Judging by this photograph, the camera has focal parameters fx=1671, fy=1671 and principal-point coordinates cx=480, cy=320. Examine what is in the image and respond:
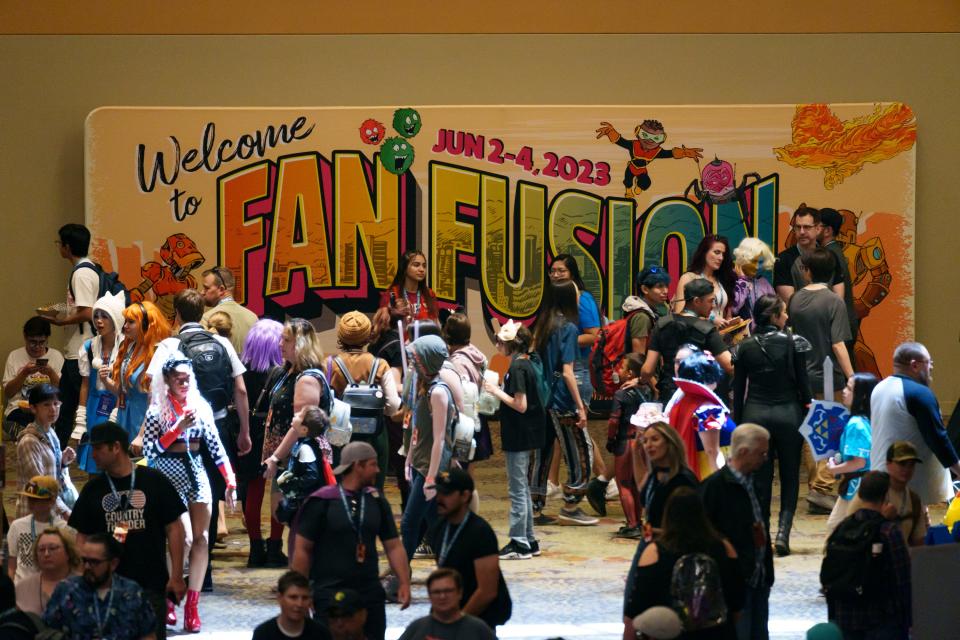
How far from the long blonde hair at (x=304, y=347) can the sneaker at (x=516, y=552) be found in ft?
6.42

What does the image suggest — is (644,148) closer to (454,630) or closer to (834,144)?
(834,144)

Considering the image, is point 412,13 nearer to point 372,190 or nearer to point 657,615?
point 372,190

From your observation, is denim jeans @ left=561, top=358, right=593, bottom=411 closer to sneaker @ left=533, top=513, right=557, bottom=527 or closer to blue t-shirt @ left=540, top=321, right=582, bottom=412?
blue t-shirt @ left=540, top=321, right=582, bottom=412

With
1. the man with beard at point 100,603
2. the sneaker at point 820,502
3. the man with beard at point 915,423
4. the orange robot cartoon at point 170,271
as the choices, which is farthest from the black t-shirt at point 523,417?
the orange robot cartoon at point 170,271

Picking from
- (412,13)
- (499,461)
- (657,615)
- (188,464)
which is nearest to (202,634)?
(188,464)

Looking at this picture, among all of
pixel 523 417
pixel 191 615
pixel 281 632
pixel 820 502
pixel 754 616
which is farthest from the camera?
pixel 820 502

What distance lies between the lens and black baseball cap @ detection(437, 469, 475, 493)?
25.4ft

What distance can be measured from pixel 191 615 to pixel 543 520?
388 cm

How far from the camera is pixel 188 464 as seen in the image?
9.61m

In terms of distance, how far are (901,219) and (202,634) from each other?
323 inches

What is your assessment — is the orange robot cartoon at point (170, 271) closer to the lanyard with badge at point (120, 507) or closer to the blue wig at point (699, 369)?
the blue wig at point (699, 369)

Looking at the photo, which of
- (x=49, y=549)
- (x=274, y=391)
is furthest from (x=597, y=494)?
(x=49, y=549)

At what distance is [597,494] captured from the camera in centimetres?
1277

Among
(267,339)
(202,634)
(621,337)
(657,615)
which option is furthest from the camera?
(621,337)
